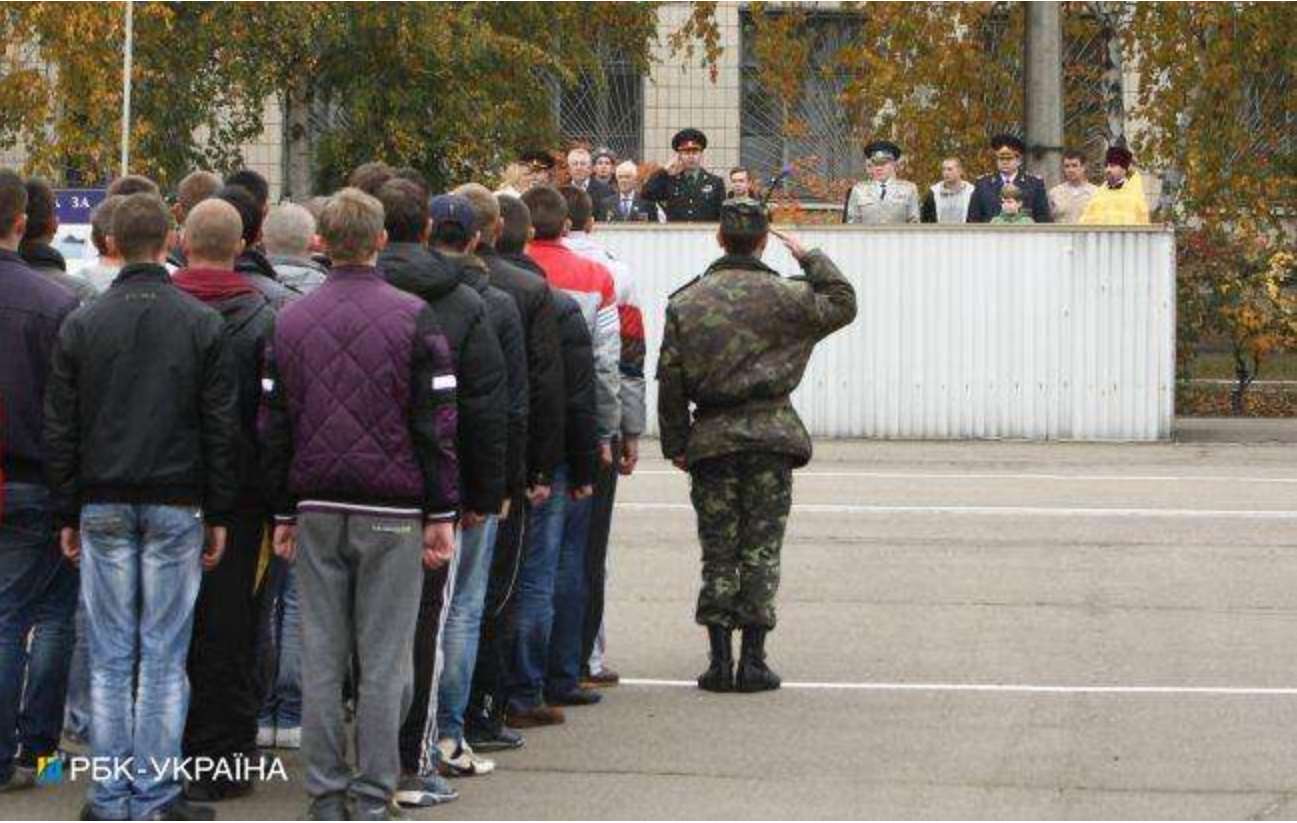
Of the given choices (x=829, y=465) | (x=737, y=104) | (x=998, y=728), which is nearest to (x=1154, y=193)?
(x=737, y=104)

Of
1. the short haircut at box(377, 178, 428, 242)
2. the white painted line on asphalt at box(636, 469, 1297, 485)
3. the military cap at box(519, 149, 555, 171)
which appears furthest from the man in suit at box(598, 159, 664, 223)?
the short haircut at box(377, 178, 428, 242)

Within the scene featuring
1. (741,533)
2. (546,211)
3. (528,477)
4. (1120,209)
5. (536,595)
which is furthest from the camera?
(1120,209)

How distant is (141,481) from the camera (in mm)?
8711

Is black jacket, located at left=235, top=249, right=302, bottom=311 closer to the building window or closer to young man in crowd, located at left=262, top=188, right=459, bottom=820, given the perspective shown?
young man in crowd, located at left=262, top=188, right=459, bottom=820

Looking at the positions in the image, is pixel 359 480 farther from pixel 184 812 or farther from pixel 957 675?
pixel 957 675

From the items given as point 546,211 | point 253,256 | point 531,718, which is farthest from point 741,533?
point 253,256

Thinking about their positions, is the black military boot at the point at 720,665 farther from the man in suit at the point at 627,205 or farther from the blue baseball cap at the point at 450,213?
the man in suit at the point at 627,205

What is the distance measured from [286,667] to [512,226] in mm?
1766

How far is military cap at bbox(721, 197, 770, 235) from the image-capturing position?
38.2 feet

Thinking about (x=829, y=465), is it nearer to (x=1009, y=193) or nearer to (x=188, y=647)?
(x=1009, y=193)

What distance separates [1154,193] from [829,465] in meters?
17.1

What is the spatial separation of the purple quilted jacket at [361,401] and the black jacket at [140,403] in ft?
0.60

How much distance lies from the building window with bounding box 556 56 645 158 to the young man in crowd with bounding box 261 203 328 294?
98.7 ft

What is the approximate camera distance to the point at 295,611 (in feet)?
34.2
